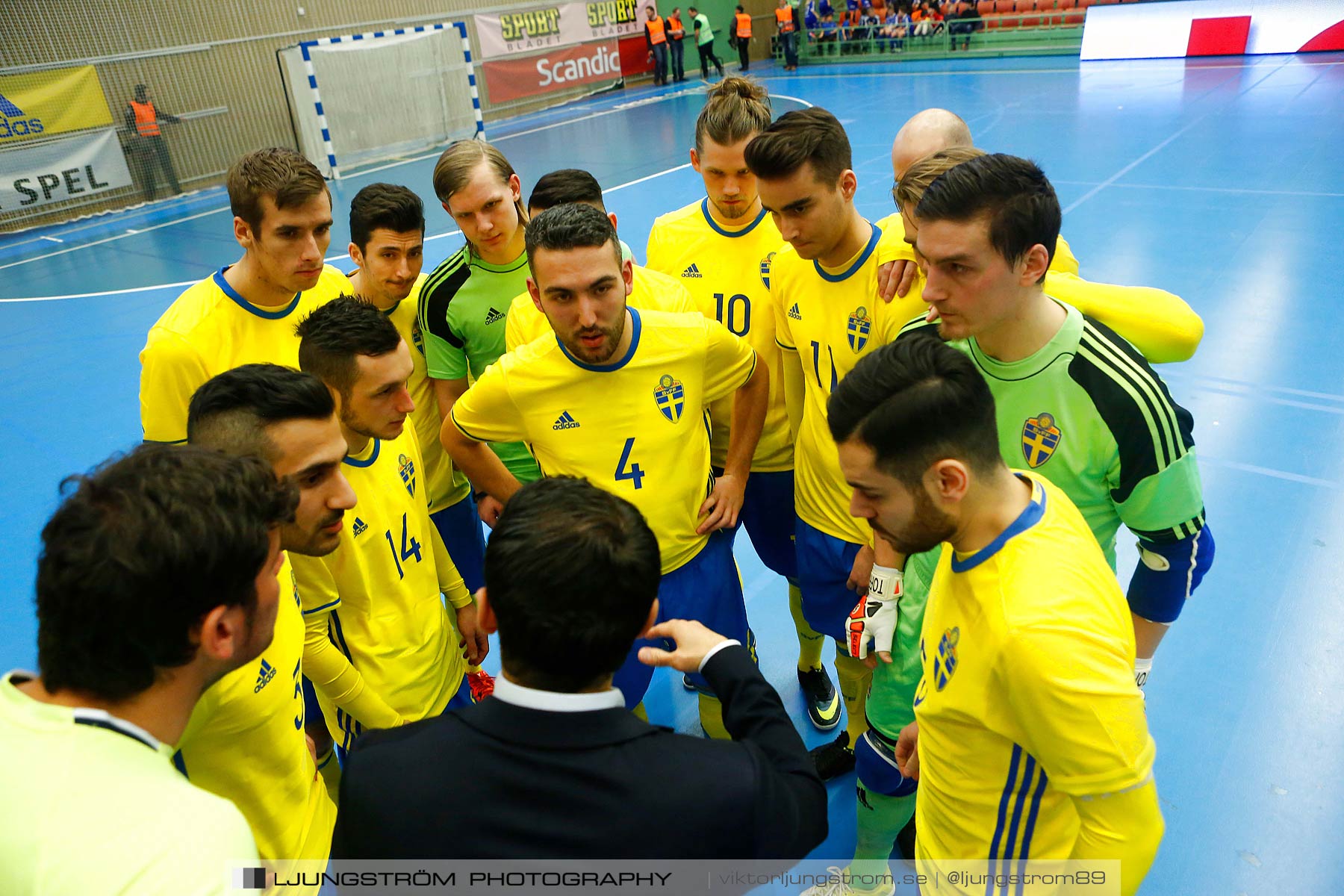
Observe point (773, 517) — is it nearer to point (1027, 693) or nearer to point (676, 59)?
point (1027, 693)

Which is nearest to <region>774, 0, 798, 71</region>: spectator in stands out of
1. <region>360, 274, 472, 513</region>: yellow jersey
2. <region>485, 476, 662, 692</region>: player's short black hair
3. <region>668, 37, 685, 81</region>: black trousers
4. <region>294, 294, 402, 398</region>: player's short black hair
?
<region>668, 37, 685, 81</region>: black trousers

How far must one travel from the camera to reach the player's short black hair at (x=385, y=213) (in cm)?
386

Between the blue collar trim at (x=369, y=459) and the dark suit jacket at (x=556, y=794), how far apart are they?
1543 millimetres

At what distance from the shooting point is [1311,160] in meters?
11.4

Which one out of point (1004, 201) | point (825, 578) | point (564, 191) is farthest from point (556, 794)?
point (564, 191)

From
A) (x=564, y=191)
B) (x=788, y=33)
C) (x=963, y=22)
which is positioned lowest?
(x=564, y=191)

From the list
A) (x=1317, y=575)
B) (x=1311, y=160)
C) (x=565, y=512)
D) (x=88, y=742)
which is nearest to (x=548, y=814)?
(x=565, y=512)

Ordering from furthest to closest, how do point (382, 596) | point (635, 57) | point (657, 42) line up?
point (635, 57) < point (657, 42) < point (382, 596)

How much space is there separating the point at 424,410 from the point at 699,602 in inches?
72.4

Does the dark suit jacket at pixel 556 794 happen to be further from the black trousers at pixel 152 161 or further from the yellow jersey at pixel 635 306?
the black trousers at pixel 152 161

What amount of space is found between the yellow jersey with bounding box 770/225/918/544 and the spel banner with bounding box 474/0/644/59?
73.2 ft

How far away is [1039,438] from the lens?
2.47 metres

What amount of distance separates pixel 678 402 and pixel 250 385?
4.80 ft

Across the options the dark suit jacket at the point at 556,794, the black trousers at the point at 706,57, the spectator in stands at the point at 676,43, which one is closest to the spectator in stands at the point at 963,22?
the black trousers at the point at 706,57
